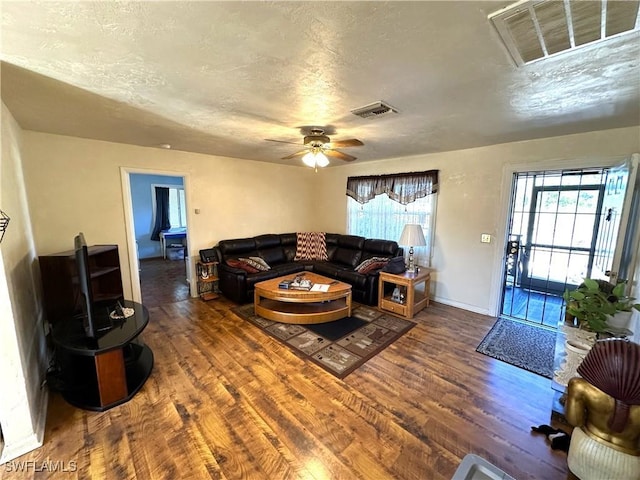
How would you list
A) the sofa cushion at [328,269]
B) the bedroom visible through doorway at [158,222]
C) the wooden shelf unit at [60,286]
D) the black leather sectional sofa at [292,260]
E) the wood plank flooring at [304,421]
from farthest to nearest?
the bedroom visible through doorway at [158,222] < the sofa cushion at [328,269] < the black leather sectional sofa at [292,260] < the wooden shelf unit at [60,286] < the wood plank flooring at [304,421]

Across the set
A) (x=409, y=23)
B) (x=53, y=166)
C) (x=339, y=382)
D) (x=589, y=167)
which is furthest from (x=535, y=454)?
(x=53, y=166)

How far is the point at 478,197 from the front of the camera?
146 inches

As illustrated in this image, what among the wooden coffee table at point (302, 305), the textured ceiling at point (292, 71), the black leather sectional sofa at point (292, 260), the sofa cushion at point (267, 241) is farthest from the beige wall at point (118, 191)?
the wooden coffee table at point (302, 305)

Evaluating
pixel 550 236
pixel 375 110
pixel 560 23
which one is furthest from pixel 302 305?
pixel 550 236

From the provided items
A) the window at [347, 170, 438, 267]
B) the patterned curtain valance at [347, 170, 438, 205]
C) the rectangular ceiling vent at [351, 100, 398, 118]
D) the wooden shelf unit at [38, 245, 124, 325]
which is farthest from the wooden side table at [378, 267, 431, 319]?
the wooden shelf unit at [38, 245, 124, 325]

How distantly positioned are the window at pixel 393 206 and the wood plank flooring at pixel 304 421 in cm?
207

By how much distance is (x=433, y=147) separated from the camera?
3.67m

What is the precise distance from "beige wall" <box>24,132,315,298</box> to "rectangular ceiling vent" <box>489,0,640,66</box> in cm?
420

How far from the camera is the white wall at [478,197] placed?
298cm

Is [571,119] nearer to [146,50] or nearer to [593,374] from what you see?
[593,374]

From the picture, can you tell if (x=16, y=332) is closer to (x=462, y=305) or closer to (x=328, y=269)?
(x=328, y=269)

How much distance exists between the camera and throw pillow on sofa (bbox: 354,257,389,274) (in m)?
4.19

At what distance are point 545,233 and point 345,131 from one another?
3.61 m

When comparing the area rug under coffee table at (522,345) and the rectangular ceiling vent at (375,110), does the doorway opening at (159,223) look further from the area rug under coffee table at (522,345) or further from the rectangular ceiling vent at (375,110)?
the area rug under coffee table at (522,345)
